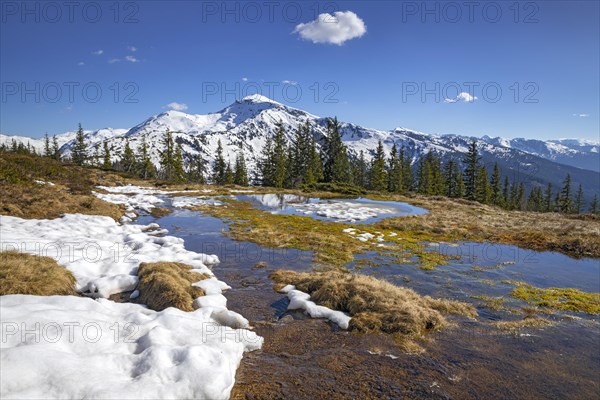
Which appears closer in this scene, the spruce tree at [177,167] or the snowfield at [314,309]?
the snowfield at [314,309]

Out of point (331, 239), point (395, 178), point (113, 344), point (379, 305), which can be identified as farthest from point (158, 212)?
point (395, 178)

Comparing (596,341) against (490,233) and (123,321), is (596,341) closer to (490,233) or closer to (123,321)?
(123,321)

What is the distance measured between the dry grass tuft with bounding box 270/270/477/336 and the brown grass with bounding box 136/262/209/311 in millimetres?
4416

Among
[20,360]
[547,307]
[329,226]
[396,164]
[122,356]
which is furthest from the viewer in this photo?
[396,164]

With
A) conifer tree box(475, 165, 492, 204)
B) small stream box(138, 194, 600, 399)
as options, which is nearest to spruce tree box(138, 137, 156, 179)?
conifer tree box(475, 165, 492, 204)

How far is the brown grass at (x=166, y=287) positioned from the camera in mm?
10164

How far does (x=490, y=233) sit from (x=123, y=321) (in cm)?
3075

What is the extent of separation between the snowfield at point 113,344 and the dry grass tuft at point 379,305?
135 inches

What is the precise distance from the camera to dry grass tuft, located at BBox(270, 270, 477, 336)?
32.9 feet

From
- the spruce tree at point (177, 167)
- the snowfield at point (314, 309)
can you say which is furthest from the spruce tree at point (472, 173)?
the spruce tree at point (177, 167)

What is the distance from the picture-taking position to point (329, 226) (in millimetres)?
29000

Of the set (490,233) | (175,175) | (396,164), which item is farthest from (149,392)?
(175,175)

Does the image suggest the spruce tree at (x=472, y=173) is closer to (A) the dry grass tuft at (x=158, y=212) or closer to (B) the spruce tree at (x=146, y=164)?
(A) the dry grass tuft at (x=158, y=212)

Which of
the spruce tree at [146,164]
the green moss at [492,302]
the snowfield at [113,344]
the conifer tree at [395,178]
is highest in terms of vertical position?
the spruce tree at [146,164]
